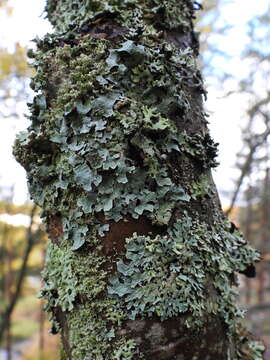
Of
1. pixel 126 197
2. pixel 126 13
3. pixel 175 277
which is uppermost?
pixel 126 13

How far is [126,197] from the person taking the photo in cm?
75

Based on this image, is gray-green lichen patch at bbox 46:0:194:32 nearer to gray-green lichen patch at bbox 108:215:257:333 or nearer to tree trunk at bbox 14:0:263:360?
tree trunk at bbox 14:0:263:360

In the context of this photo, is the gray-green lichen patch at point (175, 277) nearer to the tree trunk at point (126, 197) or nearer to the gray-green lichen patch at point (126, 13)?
the tree trunk at point (126, 197)

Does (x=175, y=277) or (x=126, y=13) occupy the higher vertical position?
(x=126, y=13)

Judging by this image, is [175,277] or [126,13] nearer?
[175,277]

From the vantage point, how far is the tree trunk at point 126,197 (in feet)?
2.35

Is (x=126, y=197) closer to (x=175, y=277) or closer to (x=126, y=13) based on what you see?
(x=175, y=277)

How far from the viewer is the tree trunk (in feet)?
2.35

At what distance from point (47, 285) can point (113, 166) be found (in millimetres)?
348

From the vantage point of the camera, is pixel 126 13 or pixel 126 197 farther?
pixel 126 13

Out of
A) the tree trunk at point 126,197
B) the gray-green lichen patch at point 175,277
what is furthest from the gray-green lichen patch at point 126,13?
the gray-green lichen patch at point 175,277

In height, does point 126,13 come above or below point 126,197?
above

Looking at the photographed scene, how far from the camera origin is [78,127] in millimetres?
790

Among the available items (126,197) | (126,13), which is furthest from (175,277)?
(126,13)
